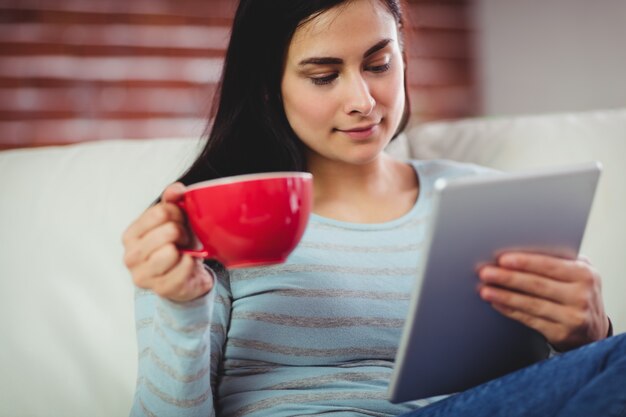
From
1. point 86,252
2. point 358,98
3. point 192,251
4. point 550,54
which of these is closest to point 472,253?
point 192,251

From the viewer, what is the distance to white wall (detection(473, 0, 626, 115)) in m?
2.78

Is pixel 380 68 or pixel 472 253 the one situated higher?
pixel 380 68

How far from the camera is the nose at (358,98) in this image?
3.25 ft

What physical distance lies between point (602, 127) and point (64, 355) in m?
1.15

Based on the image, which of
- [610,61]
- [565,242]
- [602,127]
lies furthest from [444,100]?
[565,242]

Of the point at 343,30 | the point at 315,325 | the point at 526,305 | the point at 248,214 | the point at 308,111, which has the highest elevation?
the point at 343,30

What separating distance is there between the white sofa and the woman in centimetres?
26

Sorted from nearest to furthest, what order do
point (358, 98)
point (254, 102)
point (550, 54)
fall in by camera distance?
point (358, 98)
point (254, 102)
point (550, 54)

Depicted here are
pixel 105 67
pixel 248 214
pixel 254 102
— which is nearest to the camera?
pixel 248 214

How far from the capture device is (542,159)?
4.56ft

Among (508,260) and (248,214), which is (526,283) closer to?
(508,260)

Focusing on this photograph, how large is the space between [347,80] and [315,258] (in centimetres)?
27

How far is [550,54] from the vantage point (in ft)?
9.68

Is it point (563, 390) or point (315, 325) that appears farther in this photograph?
point (315, 325)
